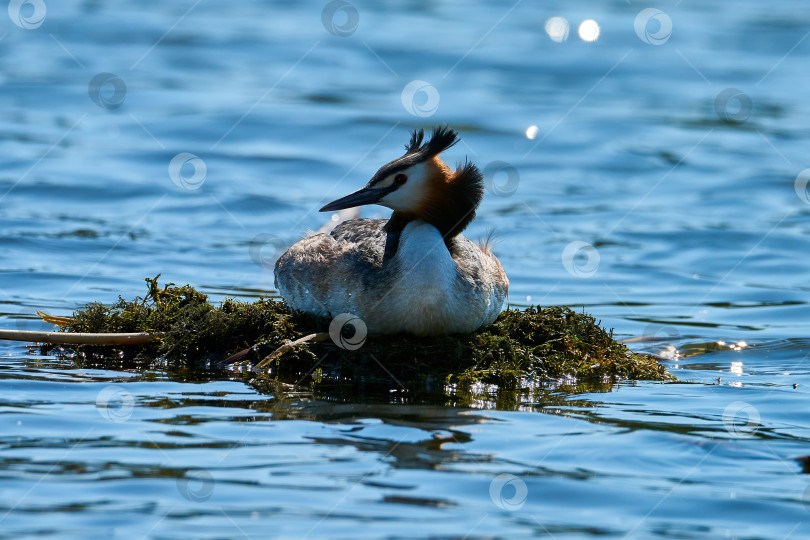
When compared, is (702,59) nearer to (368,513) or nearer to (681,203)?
(681,203)

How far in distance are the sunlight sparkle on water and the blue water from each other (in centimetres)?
27

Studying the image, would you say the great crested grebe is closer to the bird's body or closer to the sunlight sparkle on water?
the bird's body

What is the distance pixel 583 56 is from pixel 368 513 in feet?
68.4

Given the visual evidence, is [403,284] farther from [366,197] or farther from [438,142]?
[438,142]

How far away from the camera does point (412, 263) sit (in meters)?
8.43

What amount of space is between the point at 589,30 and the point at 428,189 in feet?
65.6

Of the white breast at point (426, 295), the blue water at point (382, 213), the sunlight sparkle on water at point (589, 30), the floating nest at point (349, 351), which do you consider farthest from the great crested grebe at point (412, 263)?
the sunlight sparkle on water at point (589, 30)

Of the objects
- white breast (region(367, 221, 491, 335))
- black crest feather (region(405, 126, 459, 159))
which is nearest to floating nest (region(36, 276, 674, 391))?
white breast (region(367, 221, 491, 335))

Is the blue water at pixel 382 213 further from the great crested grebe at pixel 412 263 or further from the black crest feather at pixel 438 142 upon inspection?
the black crest feather at pixel 438 142

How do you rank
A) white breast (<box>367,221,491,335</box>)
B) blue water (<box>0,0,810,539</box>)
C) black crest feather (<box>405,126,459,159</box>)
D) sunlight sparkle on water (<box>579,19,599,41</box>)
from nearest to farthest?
blue water (<box>0,0,810,539</box>) → white breast (<box>367,221,491,335</box>) → black crest feather (<box>405,126,459,159</box>) → sunlight sparkle on water (<box>579,19,599,41</box>)

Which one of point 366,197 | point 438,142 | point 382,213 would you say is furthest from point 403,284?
point 382,213

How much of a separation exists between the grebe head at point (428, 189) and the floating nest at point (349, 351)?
959mm

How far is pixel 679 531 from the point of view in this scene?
564 centimetres

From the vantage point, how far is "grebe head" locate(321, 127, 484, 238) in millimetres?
8656
